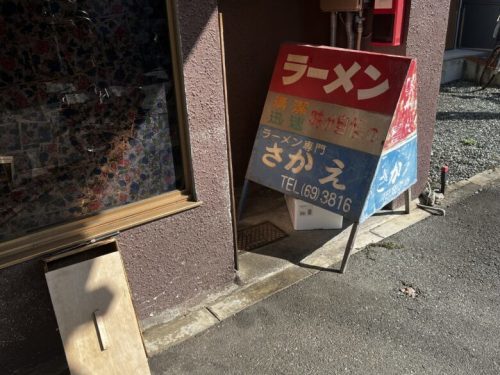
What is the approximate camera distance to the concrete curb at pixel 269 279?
3395mm

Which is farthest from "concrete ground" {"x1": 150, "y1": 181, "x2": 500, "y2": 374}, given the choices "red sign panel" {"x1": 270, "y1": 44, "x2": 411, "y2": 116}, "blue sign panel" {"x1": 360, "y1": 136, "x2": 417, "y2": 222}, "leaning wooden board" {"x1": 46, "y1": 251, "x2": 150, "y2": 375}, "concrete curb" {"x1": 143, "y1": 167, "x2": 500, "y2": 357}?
"red sign panel" {"x1": 270, "y1": 44, "x2": 411, "y2": 116}

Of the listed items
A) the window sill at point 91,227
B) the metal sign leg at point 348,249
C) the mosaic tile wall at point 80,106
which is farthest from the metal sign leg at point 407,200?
the mosaic tile wall at point 80,106

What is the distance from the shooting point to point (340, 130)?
396 centimetres

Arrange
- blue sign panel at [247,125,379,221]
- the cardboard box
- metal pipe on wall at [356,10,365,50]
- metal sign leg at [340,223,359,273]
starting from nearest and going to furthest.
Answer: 1. blue sign panel at [247,125,379,221]
2. metal sign leg at [340,223,359,273]
3. metal pipe on wall at [356,10,365,50]
4. the cardboard box

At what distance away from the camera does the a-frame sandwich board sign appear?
12.3 ft

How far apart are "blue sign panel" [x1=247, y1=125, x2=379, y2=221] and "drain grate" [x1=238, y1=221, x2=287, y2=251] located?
57 cm

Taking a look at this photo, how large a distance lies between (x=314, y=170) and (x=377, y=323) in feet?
4.76

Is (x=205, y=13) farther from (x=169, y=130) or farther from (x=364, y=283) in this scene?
(x=364, y=283)

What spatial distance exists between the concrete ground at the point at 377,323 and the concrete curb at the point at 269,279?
3.2 inches

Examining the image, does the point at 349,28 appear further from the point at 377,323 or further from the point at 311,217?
the point at 377,323

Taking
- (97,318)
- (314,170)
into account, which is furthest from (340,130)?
(97,318)

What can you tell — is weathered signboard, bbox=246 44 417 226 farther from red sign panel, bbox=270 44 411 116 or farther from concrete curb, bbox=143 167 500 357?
concrete curb, bbox=143 167 500 357

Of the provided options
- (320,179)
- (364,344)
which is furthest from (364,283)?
(320,179)

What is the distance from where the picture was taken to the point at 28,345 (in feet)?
9.80
